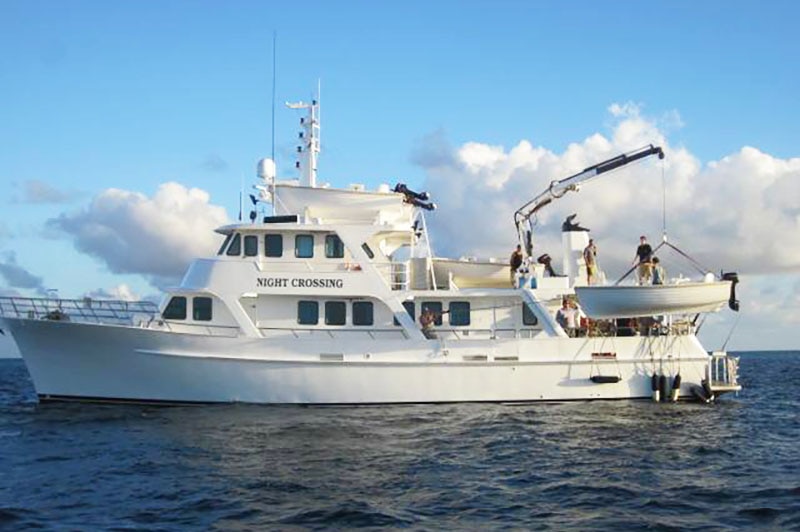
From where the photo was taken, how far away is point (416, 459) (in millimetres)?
13727

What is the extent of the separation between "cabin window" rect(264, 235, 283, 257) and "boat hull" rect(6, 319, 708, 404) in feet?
7.79

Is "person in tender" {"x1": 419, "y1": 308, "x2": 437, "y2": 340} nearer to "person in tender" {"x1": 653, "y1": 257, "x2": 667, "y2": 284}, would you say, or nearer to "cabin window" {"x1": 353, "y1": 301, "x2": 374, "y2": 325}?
"cabin window" {"x1": 353, "y1": 301, "x2": 374, "y2": 325}

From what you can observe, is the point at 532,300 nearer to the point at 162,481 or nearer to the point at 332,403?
the point at 332,403

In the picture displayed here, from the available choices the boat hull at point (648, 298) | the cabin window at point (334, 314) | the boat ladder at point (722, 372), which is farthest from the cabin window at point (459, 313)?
the boat ladder at point (722, 372)

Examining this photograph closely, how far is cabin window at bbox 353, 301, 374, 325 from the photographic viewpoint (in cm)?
2009

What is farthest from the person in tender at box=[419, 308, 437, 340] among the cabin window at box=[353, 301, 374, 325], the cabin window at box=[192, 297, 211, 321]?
the cabin window at box=[192, 297, 211, 321]

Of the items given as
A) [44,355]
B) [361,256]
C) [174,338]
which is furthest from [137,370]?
[361,256]

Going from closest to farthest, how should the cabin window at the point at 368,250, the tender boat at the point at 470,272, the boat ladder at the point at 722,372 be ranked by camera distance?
the cabin window at the point at 368,250
the boat ladder at the point at 722,372
the tender boat at the point at 470,272

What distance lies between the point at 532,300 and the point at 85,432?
1092 cm

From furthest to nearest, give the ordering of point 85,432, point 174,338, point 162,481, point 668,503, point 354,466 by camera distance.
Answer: point 174,338, point 85,432, point 354,466, point 162,481, point 668,503

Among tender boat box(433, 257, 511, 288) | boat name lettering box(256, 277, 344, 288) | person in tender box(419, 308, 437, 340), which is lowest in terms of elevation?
person in tender box(419, 308, 437, 340)

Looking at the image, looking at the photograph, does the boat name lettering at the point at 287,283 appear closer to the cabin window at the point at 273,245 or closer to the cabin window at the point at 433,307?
the cabin window at the point at 273,245

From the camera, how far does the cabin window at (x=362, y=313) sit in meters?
20.1

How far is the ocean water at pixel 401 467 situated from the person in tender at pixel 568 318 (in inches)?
74.9
